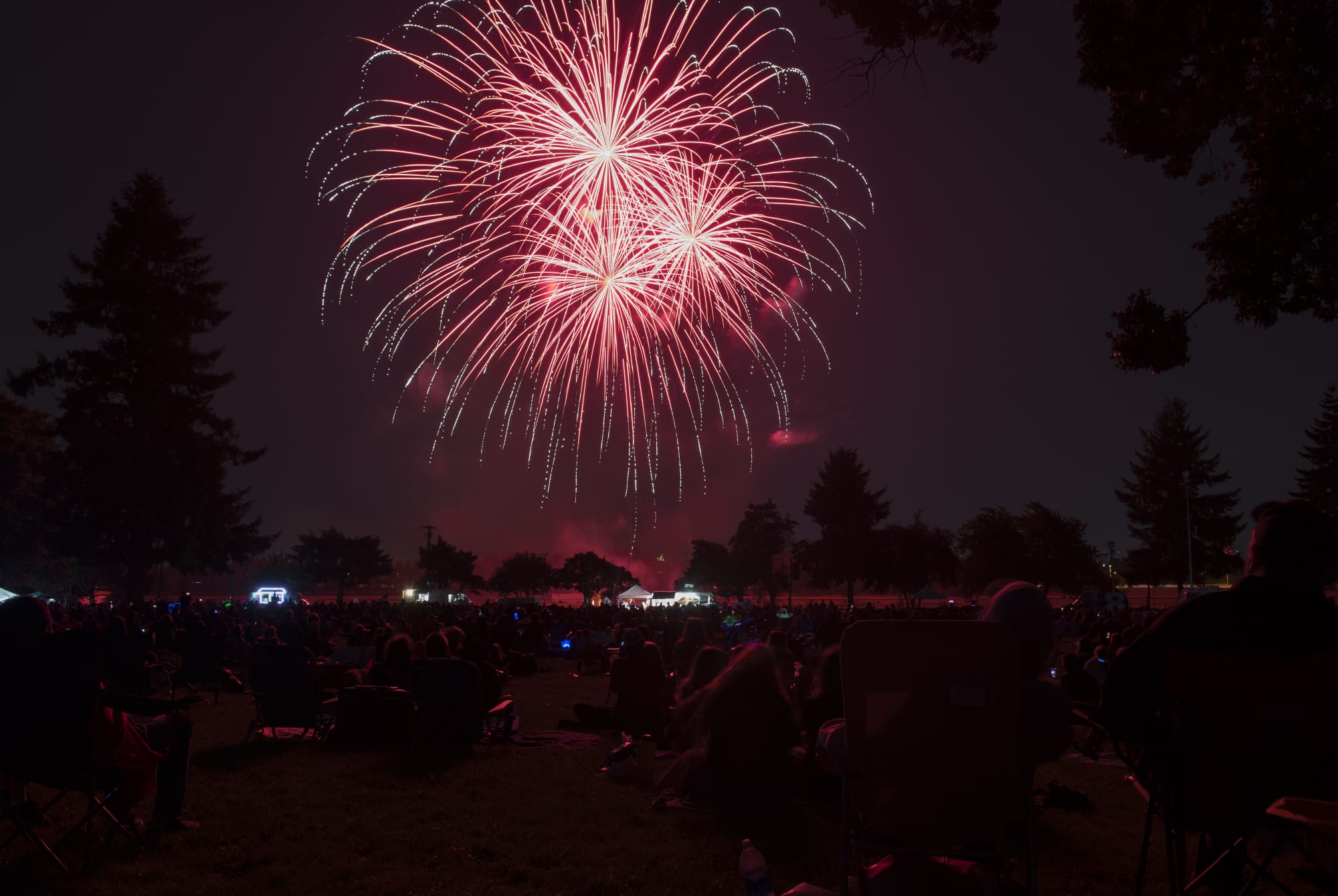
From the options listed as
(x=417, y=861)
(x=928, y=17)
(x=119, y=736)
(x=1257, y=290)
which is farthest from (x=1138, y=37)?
(x=119, y=736)

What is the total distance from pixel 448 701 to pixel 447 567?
107094 millimetres

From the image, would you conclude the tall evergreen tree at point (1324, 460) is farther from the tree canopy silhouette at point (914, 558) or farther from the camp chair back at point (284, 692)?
the camp chair back at point (284, 692)

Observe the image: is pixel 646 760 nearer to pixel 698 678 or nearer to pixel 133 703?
pixel 698 678

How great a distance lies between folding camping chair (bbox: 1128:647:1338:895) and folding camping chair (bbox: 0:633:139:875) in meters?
5.32

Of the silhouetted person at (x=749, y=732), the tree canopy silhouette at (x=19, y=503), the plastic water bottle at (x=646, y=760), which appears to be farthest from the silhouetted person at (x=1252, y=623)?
the tree canopy silhouette at (x=19, y=503)

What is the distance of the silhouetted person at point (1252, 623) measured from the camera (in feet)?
10.6

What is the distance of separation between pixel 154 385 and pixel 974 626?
4675cm

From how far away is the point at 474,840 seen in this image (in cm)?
604

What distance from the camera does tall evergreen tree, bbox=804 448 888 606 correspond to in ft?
269

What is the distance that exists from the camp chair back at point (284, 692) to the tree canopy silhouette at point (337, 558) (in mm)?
98078

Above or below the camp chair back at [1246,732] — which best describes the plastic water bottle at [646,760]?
below

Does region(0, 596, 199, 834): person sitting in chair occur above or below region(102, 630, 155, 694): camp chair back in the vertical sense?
above

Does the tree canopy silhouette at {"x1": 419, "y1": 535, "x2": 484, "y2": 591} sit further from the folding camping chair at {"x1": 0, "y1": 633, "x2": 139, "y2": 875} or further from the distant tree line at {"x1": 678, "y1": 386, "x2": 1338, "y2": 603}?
the folding camping chair at {"x1": 0, "y1": 633, "x2": 139, "y2": 875}

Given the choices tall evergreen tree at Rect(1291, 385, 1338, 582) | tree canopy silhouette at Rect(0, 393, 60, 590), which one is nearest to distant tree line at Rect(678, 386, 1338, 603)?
tall evergreen tree at Rect(1291, 385, 1338, 582)
